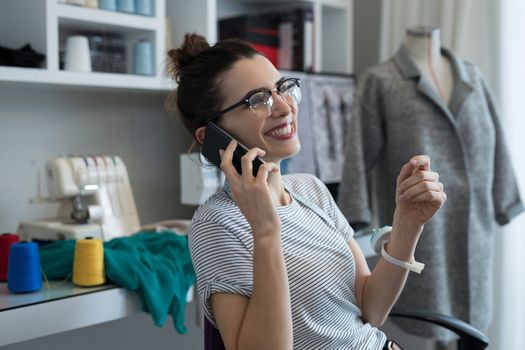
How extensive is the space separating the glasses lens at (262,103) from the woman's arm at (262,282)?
0.60ft

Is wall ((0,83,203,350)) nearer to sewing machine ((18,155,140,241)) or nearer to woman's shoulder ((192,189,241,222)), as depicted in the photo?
sewing machine ((18,155,140,241))

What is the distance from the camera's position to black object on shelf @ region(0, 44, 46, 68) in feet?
6.52

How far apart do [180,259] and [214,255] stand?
71 cm

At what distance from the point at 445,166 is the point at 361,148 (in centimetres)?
30

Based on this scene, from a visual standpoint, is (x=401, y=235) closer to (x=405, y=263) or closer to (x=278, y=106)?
(x=405, y=263)

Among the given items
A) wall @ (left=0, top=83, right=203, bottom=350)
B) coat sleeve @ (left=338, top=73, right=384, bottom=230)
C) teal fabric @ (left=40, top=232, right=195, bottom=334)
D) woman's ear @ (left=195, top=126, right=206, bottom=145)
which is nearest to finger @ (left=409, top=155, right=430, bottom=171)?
woman's ear @ (left=195, top=126, right=206, bottom=145)

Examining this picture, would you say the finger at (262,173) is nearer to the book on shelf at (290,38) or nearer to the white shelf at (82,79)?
the white shelf at (82,79)

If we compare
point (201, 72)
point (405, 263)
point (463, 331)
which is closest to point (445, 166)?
point (463, 331)

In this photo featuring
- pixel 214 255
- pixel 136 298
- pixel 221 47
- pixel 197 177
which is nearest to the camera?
pixel 214 255

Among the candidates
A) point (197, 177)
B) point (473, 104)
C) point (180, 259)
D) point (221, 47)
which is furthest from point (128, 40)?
point (473, 104)

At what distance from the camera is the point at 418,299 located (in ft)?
7.80

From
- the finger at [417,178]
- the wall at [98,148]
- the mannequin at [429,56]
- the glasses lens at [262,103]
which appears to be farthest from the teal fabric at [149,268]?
the mannequin at [429,56]

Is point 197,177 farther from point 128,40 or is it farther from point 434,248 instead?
point 434,248

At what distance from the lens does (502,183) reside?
8.10 feet
